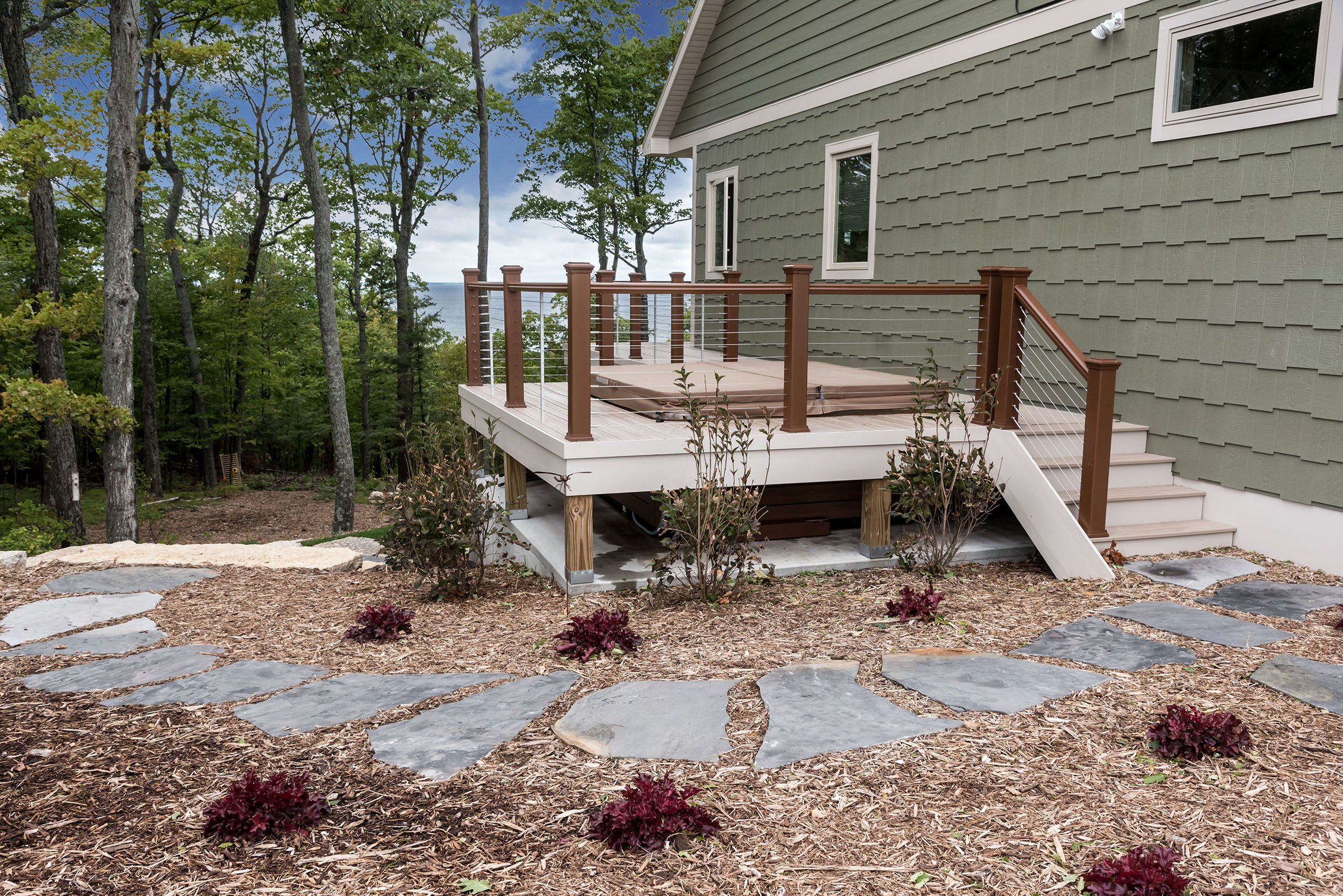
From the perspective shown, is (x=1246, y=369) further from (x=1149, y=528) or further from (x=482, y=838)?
(x=482, y=838)

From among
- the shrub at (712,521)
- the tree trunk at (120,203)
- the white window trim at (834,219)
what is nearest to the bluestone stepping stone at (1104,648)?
the shrub at (712,521)

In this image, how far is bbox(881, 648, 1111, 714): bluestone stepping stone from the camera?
3400mm

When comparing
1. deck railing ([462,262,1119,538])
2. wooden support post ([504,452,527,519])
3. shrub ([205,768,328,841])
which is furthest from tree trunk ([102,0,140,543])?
shrub ([205,768,328,841])

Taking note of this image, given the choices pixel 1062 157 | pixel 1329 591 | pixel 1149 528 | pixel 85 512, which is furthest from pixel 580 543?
pixel 85 512

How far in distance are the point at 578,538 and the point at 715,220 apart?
7.82 meters

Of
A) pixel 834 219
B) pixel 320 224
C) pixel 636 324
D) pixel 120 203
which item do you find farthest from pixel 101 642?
pixel 320 224

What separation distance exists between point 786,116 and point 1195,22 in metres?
5.02

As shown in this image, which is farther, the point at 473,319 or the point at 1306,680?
the point at 473,319

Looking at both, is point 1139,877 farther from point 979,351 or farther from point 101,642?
point 101,642

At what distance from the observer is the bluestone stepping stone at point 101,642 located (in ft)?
14.1

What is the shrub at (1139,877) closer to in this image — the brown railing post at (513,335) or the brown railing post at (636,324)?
the brown railing post at (513,335)

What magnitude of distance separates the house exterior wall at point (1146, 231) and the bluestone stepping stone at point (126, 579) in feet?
18.7

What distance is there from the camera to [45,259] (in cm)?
1181

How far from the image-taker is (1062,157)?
22.1ft
